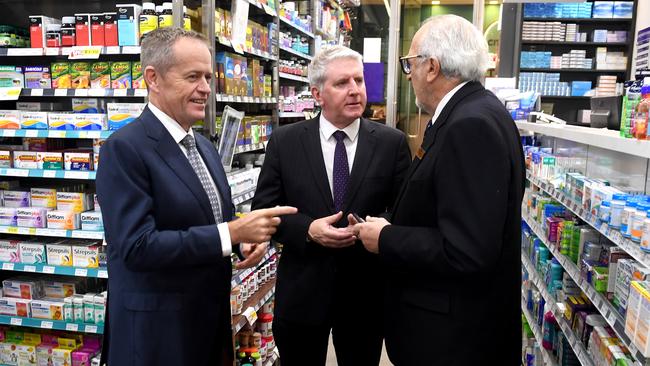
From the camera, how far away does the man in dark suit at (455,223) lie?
5.32ft

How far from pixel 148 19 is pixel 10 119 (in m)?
1.18

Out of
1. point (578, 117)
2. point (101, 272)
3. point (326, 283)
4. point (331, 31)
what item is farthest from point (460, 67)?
point (578, 117)

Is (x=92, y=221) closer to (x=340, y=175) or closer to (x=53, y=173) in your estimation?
(x=53, y=173)

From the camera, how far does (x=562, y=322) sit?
276cm

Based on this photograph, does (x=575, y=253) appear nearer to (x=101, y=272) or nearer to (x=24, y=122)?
(x=101, y=272)

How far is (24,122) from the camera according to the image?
3307 millimetres

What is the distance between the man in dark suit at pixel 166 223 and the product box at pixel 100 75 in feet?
4.35

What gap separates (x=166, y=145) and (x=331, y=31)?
5.23 meters

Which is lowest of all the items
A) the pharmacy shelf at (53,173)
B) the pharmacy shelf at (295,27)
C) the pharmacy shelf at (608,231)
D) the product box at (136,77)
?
the pharmacy shelf at (608,231)

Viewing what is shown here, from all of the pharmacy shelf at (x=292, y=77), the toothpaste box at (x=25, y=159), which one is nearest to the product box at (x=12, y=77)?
the toothpaste box at (x=25, y=159)

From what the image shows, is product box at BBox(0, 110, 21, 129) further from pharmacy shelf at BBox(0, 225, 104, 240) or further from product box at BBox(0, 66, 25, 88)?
pharmacy shelf at BBox(0, 225, 104, 240)

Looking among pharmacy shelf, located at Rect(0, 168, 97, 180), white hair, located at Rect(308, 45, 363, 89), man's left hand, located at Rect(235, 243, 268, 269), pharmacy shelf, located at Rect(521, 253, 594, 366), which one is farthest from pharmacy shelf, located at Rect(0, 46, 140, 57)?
pharmacy shelf, located at Rect(521, 253, 594, 366)

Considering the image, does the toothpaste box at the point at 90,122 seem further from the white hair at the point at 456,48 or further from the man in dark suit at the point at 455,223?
the white hair at the point at 456,48

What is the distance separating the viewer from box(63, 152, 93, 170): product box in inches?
128
